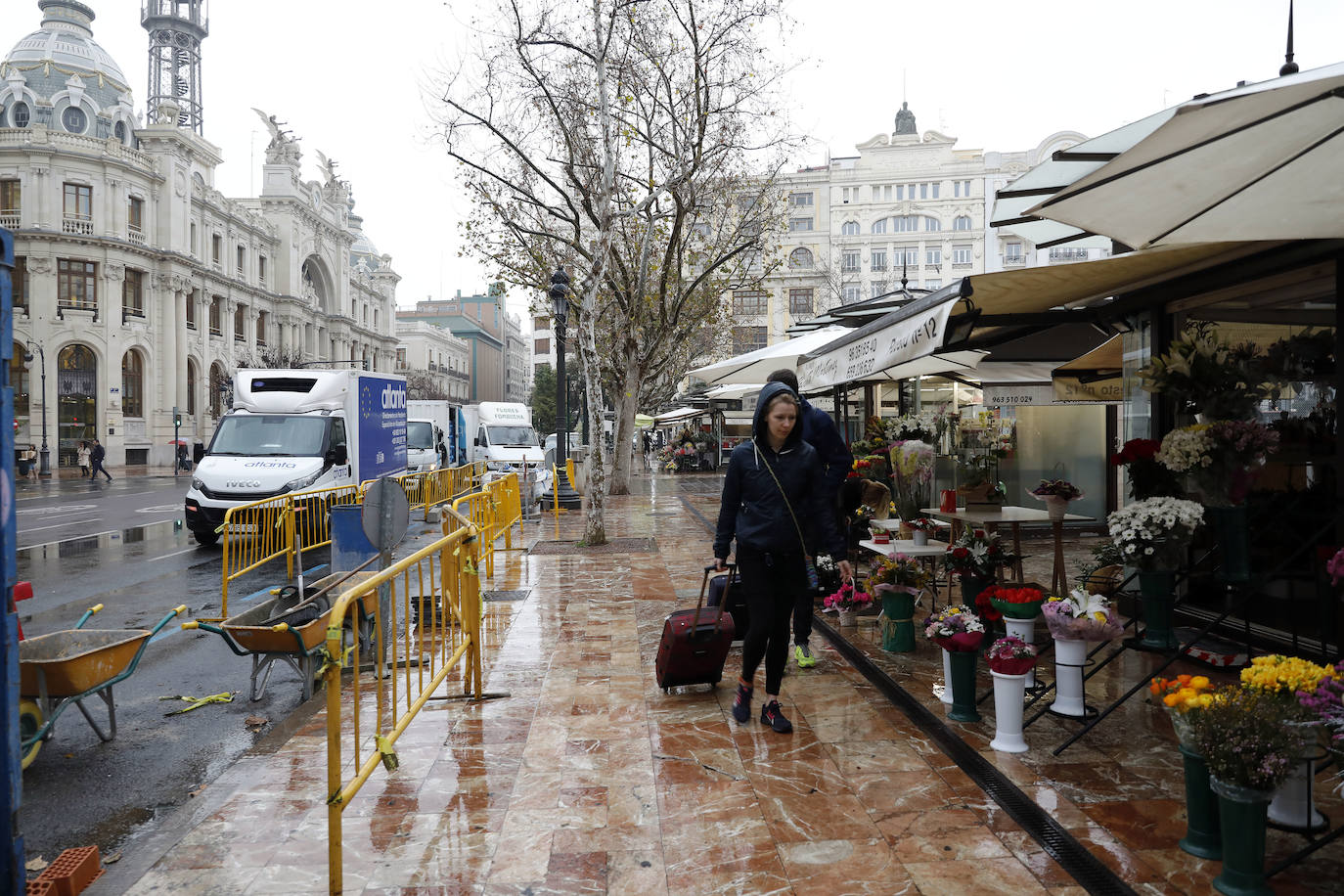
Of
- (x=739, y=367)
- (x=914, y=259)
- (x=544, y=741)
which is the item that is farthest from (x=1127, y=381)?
(x=914, y=259)

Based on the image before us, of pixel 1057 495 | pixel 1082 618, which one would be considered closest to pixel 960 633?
pixel 1082 618

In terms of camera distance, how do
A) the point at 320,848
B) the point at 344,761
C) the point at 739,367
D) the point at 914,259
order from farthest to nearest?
the point at 914,259 < the point at 739,367 < the point at 344,761 < the point at 320,848

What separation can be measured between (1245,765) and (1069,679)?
182cm

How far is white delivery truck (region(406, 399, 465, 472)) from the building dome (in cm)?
3569

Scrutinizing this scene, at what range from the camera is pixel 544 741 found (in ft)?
15.4

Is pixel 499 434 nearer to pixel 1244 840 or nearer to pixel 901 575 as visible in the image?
pixel 901 575

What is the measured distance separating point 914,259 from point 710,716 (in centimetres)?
7432

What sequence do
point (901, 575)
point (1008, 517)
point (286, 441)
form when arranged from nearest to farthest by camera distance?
1. point (901, 575)
2. point (1008, 517)
3. point (286, 441)

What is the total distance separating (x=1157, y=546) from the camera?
197 inches

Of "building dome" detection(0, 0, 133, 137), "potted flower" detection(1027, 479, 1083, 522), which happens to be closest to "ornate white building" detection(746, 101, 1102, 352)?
"building dome" detection(0, 0, 133, 137)

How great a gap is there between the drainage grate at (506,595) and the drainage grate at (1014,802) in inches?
174

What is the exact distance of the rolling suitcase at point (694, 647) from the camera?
5348 millimetres

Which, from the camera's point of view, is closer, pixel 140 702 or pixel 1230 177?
pixel 1230 177

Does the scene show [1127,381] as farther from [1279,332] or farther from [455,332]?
[455,332]
